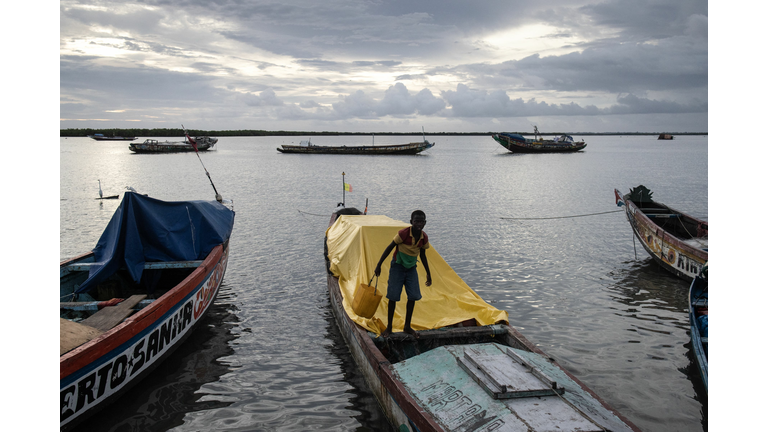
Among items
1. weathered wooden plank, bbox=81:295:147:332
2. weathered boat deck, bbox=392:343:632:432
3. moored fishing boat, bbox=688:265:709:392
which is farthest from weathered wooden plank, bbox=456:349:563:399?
weathered wooden plank, bbox=81:295:147:332

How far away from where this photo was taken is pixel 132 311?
6336 millimetres

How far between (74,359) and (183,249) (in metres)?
4.42

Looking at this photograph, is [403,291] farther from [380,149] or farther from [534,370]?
[380,149]

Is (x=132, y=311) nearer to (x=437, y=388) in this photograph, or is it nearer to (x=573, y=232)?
(x=437, y=388)

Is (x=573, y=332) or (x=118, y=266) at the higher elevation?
(x=118, y=266)

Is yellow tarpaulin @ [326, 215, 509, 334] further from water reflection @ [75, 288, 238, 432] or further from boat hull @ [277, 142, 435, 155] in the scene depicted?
boat hull @ [277, 142, 435, 155]

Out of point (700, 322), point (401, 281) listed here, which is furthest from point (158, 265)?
point (700, 322)

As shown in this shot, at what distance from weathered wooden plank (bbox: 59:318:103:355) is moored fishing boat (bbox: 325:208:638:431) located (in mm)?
3296

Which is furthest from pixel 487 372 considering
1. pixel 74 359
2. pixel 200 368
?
pixel 200 368

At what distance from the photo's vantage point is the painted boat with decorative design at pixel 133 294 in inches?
198

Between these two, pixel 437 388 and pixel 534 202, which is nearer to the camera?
pixel 437 388

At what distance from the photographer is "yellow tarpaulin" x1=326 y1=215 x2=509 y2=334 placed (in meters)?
7.03

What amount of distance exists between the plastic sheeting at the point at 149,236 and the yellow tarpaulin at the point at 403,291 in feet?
9.12

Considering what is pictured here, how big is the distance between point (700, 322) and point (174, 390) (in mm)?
7999
